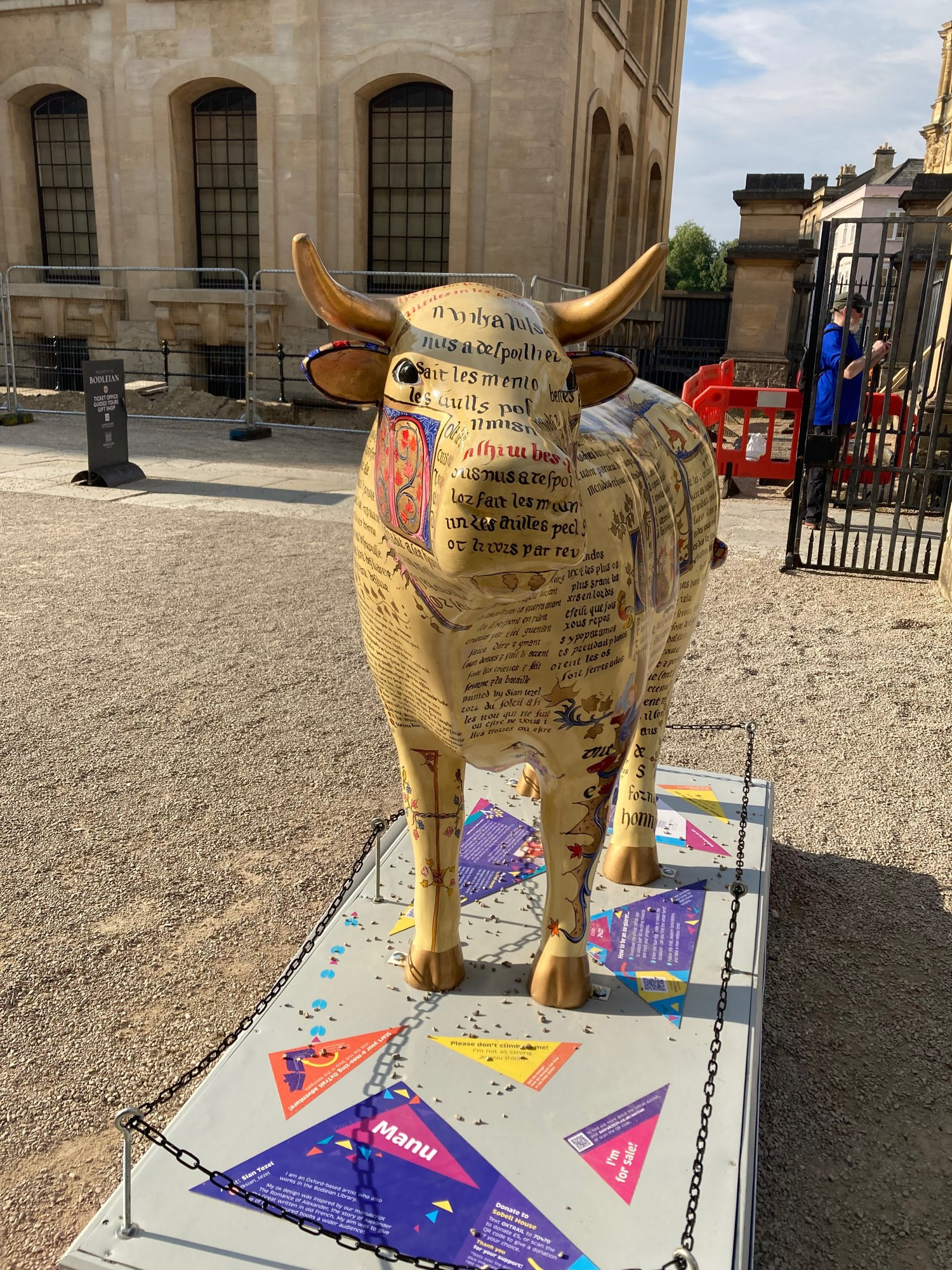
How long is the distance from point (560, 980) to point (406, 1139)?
0.62 meters

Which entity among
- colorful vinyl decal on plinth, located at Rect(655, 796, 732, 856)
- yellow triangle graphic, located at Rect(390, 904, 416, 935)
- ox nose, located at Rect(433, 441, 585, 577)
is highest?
ox nose, located at Rect(433, 441, 585, 577)

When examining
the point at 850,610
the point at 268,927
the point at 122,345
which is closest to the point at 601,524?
the point at 268,927

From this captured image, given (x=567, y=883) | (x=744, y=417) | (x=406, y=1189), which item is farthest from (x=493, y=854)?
(x=744, y=417)

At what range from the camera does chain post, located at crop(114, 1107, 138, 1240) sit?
2.10 metres

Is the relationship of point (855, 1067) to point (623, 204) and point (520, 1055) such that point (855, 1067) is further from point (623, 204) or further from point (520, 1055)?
point (623, 204)

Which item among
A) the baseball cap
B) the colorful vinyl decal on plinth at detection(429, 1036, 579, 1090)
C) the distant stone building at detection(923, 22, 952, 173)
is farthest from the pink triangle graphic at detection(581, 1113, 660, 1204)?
the distant stone building at detection(923, 22, 952, 173)

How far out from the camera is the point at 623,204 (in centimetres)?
2348

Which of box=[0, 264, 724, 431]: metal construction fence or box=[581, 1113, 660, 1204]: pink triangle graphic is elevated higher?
box=[0, 264, 724, 431]: metal construction fence

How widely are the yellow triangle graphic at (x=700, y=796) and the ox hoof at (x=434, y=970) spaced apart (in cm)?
149

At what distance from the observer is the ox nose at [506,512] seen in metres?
1.64

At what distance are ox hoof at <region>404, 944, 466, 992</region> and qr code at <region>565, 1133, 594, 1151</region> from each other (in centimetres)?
60

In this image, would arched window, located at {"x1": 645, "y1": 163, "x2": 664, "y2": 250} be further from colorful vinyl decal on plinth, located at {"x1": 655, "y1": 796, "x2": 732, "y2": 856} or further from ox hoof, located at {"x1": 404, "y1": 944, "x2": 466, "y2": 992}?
ox hoof, located at {"x1": 404, "y1": 944, "x2": 466, "y2": 992}

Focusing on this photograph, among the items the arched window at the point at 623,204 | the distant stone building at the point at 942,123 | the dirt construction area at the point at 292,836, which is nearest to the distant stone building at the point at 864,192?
the distant stone building at the point at 942,123

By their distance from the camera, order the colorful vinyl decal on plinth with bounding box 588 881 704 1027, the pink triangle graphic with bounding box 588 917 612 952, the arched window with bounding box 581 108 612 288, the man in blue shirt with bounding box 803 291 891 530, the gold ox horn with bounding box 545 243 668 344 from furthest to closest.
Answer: the arched window with bounding box 581 108 612 288 < the man in blue shirt with bounding box 803 291 891 530 < the pink triangle graphic with bounding box 588 917 612 952 < the colorful vinyl decal on plinth with bounding box 588 881 704 1027 < the gold ox horn with bounding box 545 243 668 344
